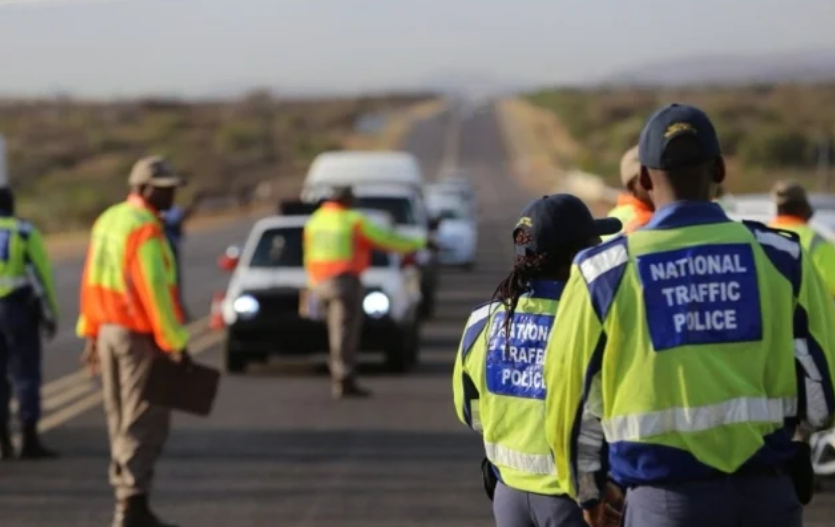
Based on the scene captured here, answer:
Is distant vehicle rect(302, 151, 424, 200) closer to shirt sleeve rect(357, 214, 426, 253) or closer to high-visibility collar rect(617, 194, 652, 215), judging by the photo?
shirt sleeve rect(357, 214, 426, 253)

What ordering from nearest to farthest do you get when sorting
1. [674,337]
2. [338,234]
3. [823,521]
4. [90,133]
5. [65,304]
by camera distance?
1. [674,337]
2. [823,521]
3. [338,234]
4. [65,304]
5. [90,133]

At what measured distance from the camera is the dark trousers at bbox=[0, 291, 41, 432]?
11984 millimetres

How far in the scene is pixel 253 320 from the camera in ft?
56.0

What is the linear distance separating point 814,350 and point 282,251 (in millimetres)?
13760

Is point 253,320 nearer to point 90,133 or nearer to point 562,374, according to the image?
point 562,374

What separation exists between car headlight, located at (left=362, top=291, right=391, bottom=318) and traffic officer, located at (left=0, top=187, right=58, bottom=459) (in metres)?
5.42

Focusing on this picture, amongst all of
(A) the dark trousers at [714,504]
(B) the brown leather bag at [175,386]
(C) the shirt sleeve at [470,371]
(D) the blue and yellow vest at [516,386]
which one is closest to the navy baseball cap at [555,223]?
(D) the blue and yellow vest at [516,386]

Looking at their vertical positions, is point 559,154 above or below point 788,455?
below

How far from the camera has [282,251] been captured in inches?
711

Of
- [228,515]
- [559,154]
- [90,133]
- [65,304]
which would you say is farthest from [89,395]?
[90,133]

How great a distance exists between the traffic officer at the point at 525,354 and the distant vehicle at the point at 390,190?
1453 centimetres

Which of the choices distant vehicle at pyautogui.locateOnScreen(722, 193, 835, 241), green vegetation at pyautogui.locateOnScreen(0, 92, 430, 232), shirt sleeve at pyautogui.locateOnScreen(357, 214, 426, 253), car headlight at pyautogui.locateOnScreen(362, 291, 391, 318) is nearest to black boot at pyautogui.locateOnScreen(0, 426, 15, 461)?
shirt sleeve at pyautogui.locateOnScreen(357, 214, 426, 253)

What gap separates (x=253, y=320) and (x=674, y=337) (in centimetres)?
1287

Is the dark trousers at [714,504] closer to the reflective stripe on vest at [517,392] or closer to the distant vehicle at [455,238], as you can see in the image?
the reflective stripe on vest at [517,392]
